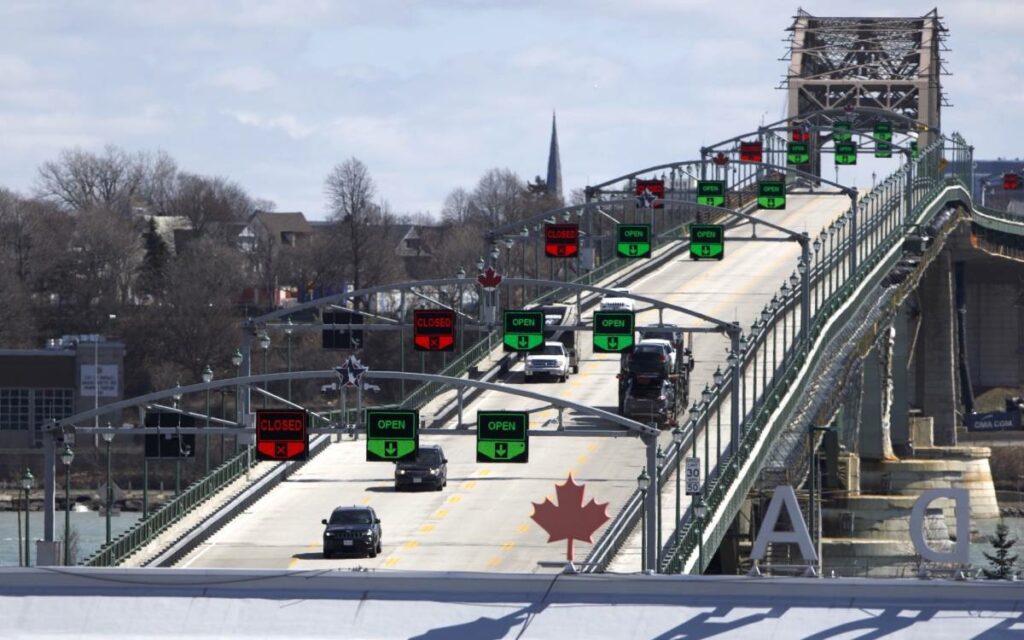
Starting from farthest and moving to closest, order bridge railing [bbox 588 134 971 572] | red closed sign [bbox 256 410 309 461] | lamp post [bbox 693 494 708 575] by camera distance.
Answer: bridge railing [bbox 588 134 971 572] → lamp post [bbox 693 494 708 575] → red closed sign [bbox 256 410 309 461]

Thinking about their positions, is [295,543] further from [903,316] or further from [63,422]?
[903,316]

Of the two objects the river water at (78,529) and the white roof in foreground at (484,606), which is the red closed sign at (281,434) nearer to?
the white roof in foreground at (484,606)

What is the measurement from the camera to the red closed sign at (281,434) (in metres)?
58.1

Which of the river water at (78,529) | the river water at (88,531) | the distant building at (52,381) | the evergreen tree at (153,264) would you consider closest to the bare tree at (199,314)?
the evergreen tree at (153,264)

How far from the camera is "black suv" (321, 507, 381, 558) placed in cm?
6475

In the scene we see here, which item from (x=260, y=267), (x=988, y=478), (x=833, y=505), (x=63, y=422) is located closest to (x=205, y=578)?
(x=63, y=422)

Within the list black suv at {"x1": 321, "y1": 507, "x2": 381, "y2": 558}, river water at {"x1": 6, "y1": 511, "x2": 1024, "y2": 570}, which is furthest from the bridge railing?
river water at {"x1": 6, "y1": 511, "x2": 1024, "y2": 570}

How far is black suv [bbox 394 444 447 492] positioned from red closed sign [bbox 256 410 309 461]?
705 inches

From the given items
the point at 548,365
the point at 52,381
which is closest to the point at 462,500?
the point at 548,365

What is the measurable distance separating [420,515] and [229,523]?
5.87 metres

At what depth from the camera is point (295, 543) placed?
67000 millimetres

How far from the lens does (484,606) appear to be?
158 ft

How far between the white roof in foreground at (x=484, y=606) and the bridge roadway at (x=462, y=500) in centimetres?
1266

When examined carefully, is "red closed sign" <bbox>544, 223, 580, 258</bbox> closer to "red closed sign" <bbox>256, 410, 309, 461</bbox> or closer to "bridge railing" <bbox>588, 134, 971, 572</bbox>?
"bridge railing" <bbox>588, 134, 971, 572</bbox>
